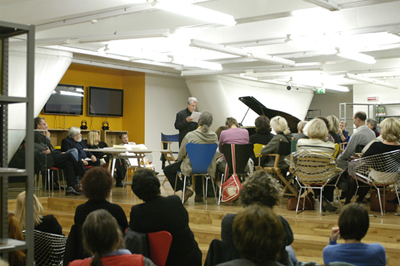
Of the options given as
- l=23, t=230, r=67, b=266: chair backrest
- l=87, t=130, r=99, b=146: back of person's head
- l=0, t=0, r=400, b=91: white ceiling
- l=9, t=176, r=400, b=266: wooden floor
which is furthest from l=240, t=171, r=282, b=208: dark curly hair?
l=87, t=130, r=99, b=146: back of person's head

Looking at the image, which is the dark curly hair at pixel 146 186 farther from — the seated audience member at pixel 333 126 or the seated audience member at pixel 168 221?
the seated audience member at pixel 333 126

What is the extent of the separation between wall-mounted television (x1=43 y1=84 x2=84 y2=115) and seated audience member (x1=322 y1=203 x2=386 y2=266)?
9417mm

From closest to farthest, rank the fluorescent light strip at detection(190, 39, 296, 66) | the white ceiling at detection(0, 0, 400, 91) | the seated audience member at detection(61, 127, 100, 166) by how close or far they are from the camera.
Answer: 1. the white ceiling at detection(0, 0, 400, 91)
2. the fluorescent light strip at detection(190, 39, 296, 66)
3. the seated audience member at detection(61, 127, 100, 166)

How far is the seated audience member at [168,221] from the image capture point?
292 cm

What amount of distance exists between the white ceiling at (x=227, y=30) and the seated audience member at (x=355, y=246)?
4.30 meters

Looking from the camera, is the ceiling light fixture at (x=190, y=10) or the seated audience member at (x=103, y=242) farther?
the ceiling light fixture at (x=190, y=10)

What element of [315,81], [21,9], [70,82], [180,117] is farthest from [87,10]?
[315,81]

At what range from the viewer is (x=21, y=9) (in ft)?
24.5

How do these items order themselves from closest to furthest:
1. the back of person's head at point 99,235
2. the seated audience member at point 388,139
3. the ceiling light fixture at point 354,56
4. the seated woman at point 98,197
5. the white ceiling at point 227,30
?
the back of person's head at point 99,235, the seated woman at point 98,197, the seated audience member at point 388,139, the white ceiling at point 227,30, the ceiling light fixture at point 354,56

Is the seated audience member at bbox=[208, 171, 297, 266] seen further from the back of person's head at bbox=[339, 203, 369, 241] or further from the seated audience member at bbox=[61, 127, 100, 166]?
the seated audience member at bbox=[61, 127, 100, 166]

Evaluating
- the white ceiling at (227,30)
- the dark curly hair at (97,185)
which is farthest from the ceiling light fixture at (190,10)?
the dark curly hair at (97,185)

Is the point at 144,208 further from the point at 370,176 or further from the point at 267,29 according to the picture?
the point at 267,29

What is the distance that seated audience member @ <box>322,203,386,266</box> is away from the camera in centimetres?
219

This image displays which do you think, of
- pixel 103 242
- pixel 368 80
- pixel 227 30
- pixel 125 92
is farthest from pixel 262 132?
pixel 368 80
